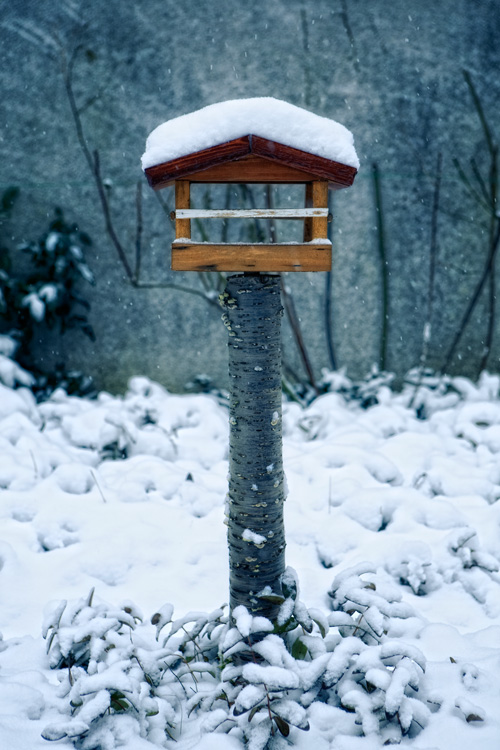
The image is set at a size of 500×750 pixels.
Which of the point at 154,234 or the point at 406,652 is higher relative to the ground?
the point at 154,234

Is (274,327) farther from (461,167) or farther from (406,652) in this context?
(461,167)

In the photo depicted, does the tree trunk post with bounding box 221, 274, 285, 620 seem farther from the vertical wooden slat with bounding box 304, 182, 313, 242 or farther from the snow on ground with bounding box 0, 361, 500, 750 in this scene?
the snow on ground with bounding box 0, 361, 500, 750

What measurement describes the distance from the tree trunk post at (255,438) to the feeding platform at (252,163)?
82 mm

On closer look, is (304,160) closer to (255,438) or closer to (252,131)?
(252,131)

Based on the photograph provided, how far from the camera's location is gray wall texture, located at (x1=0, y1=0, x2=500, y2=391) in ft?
11.9

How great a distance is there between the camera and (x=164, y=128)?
144 cm

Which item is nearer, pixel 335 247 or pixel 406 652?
pixel 406 652

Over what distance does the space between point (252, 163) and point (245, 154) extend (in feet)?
0.28

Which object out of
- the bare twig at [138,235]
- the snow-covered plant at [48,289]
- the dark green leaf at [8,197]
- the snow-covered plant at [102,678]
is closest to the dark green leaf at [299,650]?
the snow-covered plant at [102,678]

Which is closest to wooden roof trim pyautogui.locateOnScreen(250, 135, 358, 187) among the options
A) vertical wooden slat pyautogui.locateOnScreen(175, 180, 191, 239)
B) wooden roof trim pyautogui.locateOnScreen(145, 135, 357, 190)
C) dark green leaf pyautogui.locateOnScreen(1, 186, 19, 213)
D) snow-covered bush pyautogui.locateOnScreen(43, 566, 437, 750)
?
wooden roof trim pyautogui.locateOnScreen(145, 135, 357, 190)

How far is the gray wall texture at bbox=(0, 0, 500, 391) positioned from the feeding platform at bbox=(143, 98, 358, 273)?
237 centimetres

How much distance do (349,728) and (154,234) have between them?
3.07 metres

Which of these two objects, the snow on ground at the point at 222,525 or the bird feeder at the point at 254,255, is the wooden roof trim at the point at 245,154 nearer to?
the bird feeder at the point at 254,255

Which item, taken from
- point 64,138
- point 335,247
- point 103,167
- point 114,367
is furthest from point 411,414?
point 64,138
